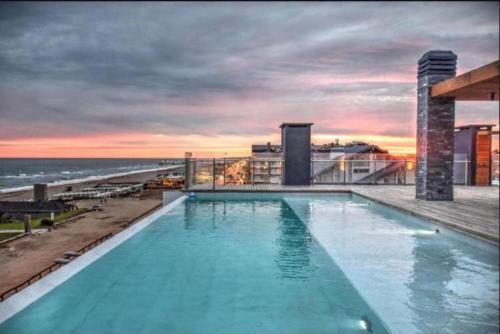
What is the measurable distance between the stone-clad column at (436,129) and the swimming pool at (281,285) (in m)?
2.05

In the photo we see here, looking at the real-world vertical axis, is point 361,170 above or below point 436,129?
below

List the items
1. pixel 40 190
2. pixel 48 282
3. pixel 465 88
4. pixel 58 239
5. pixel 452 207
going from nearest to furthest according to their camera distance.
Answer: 1. pixel 48 282
2. pixel 465 88
3. pixel 452 207
4. pixel 40 190
5. pixel 58 239

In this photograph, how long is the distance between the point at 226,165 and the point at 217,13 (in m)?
9.57

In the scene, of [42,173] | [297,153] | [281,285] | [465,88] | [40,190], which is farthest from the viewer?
[42,173]

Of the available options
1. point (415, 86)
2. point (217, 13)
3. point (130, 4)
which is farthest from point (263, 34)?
point (415, 86)

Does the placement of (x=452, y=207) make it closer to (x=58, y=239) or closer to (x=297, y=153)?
(x=297, y=153)

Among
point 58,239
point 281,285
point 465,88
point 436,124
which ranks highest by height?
point 465,88

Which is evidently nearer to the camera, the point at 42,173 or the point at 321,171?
the point at 321,171

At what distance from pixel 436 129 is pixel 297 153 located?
4.49 meters

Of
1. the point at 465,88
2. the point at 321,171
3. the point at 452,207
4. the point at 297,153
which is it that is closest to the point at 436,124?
the point at 465,88

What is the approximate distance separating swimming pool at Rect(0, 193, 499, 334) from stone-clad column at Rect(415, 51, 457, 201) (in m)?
2.05

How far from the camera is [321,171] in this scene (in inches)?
474

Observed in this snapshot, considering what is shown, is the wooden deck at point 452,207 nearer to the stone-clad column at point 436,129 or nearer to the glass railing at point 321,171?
the stone-clad column at point 436,129

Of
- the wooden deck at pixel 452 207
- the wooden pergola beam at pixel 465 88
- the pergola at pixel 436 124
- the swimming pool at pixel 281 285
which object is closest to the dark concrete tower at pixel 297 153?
the wooden deck at pixel 452 207
